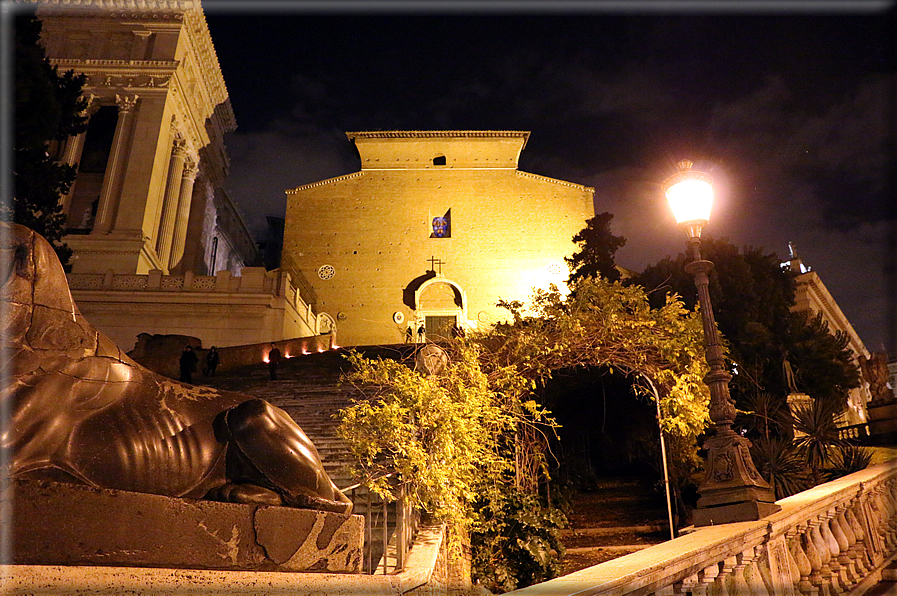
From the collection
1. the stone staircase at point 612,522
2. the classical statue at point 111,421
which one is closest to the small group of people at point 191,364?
the stone staircase at point 612,522

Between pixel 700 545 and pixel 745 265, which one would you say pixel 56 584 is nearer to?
pixel 700 545

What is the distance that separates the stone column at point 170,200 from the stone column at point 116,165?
2176 mm

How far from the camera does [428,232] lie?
3150cm

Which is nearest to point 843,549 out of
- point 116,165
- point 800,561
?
point 800,561

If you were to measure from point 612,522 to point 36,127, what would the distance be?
13800 millimetres

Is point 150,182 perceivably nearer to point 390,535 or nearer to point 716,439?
point 390,535

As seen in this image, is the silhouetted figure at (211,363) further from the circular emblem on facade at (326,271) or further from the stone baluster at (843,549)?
the circular emblem on facade at (326,271)

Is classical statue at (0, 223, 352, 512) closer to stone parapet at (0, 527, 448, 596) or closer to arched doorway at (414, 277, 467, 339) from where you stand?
stone parapet at (0, 527, 448, 596)

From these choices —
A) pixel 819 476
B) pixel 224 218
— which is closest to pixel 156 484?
pixel 819 476

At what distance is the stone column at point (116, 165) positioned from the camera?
26.6 m

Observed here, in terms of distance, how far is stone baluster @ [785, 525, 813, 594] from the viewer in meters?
4.40

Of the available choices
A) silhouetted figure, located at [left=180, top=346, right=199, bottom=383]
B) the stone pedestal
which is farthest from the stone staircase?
silhouetted figure, located at [left=180, top=346, right=199, bottom=383]

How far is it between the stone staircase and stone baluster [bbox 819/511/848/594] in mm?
2694

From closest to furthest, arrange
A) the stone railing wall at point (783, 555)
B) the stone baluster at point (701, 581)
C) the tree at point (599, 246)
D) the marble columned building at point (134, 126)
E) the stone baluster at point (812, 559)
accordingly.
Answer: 1. the stone railing wall at point (783, 555)
2. the stone baluster at point (701, 581)
3. the stone baluster at point (812, 559)
4. the tree at point (599, 246)
5. the marble columned building at point (134, 126)
